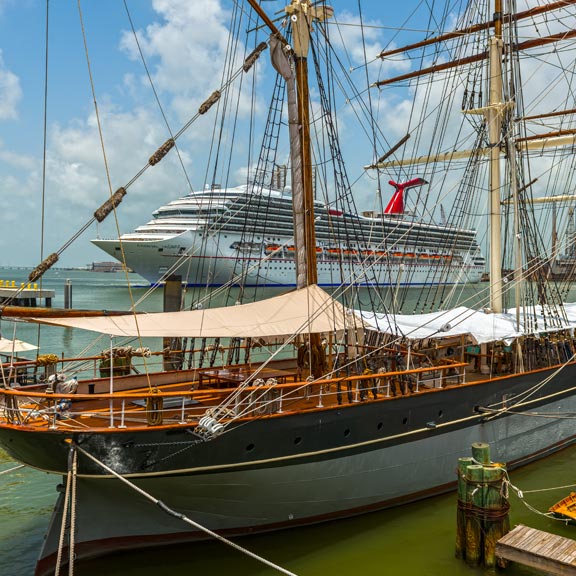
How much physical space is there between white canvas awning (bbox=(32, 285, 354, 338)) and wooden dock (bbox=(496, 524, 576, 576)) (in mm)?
4041

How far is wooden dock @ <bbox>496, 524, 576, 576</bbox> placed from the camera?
7.33m

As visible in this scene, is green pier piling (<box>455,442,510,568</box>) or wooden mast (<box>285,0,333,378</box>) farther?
wooden mast (<box>285,0,333,378</box>)

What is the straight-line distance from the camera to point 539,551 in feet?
24.9

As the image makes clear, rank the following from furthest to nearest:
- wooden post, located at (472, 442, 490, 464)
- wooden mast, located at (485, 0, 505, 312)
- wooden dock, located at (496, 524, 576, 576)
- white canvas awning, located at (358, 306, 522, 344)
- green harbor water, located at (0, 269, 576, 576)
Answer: wooden mast, located at (485, 0, 505, 312), white canvas awning, located at (358, 306, 522, 344), wooden post, located at (472, 442, 490, 464), green harbor water, located at (0, 269, 576, 576), wooden dock, located at (496, 524, 576, 576)

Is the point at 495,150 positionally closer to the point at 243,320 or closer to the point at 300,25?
the point at 300,25

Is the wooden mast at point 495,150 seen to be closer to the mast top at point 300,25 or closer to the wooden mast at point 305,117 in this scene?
the wooden mast at point 305,117

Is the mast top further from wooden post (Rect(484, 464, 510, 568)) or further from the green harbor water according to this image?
the green harbor water

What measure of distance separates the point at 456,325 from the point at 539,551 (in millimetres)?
4852

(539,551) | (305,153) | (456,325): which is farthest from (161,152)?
(539,551)

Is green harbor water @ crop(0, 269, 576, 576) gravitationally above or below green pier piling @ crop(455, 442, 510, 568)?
below

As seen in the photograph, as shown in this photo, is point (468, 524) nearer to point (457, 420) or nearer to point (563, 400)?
point (457, 420)

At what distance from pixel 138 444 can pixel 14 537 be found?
3.55 metres

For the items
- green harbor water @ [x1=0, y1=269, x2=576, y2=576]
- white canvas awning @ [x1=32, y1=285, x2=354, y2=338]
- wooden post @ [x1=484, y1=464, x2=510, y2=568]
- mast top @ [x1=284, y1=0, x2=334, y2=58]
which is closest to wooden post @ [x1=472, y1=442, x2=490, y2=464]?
wooden post @ [x1=484, y1=464, x2=510, y2=568]

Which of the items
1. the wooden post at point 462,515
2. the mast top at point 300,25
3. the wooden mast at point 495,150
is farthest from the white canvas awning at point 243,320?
the wooden mast at point 495,150
